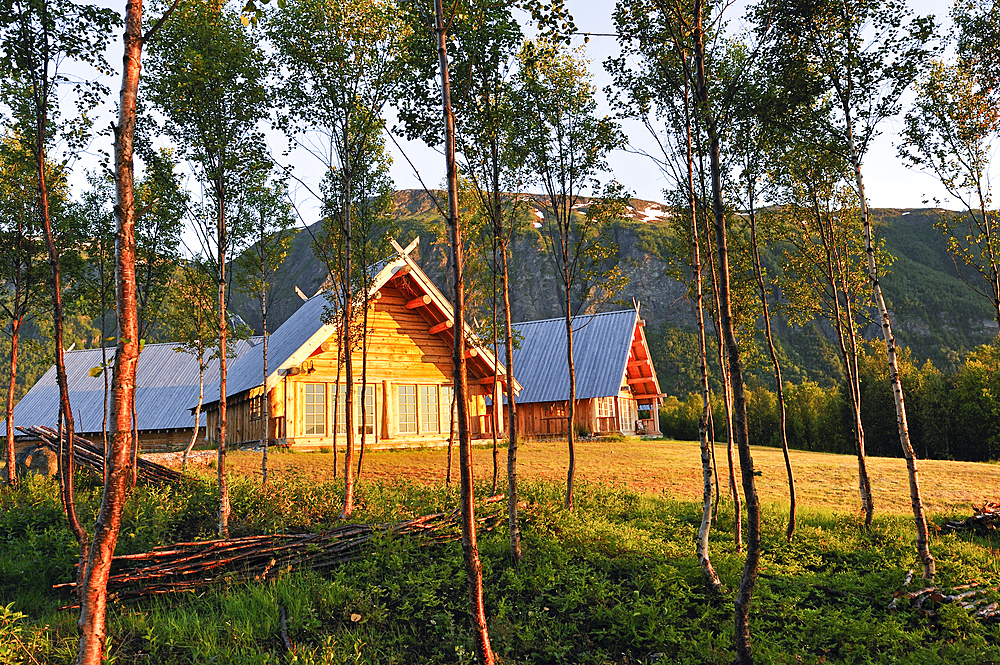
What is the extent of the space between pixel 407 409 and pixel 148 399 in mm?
17847

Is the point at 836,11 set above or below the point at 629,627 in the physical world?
above

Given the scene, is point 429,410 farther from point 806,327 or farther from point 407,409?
point 806,327

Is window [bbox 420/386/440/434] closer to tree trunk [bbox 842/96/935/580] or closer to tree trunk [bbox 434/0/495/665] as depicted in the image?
tree trunk [bbox 842/96/935/580]

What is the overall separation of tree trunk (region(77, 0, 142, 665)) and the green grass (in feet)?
7.38

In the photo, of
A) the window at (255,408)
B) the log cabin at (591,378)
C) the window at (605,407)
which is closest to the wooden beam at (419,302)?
the window at (255,408)

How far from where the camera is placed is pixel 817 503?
15984mm

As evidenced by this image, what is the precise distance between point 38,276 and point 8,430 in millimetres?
3612

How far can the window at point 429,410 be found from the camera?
1036 inches

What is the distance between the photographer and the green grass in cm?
762

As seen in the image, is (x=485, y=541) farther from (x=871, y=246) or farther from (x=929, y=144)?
(x=929, y=144)

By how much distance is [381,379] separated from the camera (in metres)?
25.2

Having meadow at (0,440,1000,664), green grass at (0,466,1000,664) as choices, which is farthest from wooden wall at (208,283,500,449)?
green grass at (0,466,1000,664)

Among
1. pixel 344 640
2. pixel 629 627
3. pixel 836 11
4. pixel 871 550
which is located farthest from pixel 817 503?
pixel 344 640

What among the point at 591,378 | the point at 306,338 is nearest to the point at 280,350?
the point at 306,338
